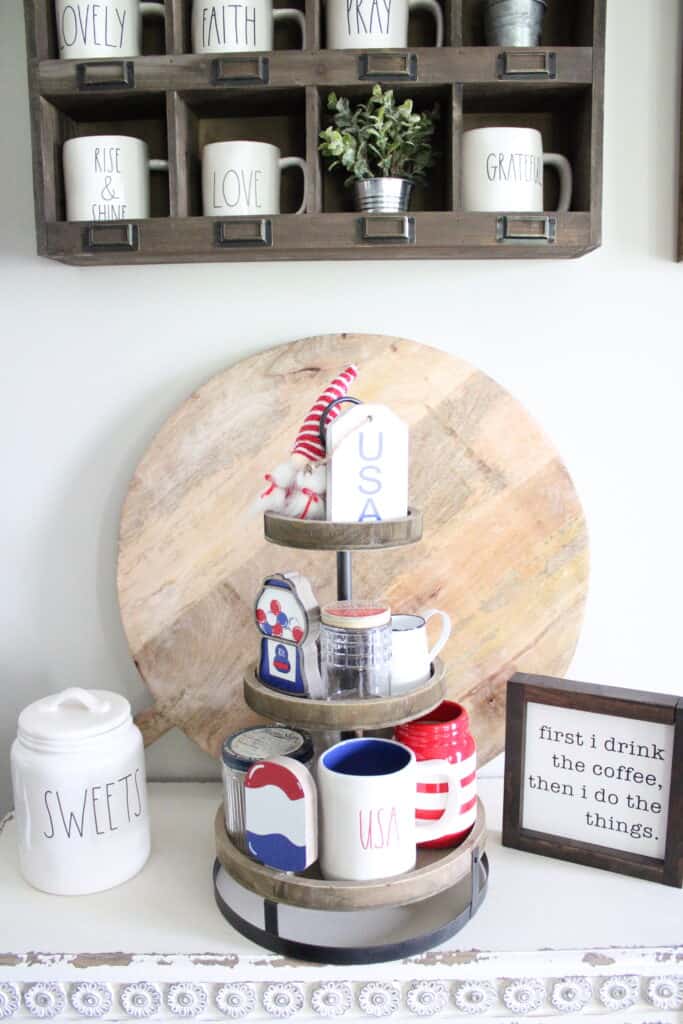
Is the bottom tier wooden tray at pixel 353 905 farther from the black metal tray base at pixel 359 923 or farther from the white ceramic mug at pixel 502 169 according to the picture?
the white ceramic mug at pixel 502 169

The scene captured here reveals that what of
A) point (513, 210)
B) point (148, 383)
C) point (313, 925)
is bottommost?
point (313, 925)

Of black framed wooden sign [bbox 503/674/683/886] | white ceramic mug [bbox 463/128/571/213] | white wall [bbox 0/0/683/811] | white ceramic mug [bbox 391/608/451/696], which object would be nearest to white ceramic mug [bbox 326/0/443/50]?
white ceramic mug [bbox 463/128/571/213]

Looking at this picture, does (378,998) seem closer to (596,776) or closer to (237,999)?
(237,999)

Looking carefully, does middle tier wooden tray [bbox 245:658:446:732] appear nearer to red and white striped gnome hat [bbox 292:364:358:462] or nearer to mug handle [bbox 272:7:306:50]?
red and white striped gnome hat [bbox 292:364:358:462]

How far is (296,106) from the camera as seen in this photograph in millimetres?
1140

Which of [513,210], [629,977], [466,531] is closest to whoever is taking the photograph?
[629,977]

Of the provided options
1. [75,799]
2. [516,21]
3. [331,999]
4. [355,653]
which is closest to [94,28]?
[516,21]

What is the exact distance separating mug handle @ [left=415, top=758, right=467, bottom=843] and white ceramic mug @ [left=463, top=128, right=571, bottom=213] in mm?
647

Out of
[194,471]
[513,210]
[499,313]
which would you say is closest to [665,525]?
[499,313]

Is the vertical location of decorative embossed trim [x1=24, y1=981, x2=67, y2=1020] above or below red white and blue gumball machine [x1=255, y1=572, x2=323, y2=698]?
below

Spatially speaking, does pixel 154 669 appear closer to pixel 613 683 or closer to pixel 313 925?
pixel 313 925

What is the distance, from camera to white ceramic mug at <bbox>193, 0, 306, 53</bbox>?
1.04m

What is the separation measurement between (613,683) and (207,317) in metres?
0.78

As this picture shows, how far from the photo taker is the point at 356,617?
2.98 feet
